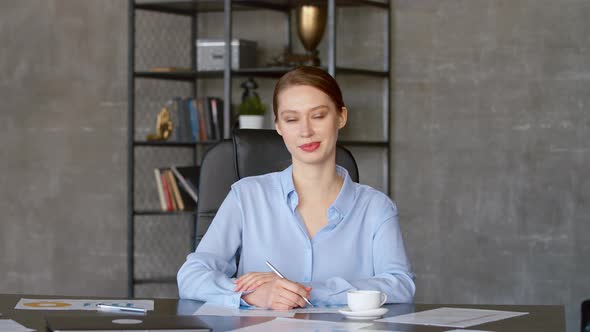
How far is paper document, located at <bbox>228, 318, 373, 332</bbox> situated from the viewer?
5.58 ft

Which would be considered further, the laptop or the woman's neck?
the woman's neck

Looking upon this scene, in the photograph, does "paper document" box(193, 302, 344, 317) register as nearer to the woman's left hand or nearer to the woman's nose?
the woman's left hand

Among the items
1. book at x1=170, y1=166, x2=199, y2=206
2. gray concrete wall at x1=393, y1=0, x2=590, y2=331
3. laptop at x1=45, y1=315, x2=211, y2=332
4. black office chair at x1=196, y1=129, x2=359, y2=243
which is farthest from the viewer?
book at x1=170, y1=166, x2=199, y2=206

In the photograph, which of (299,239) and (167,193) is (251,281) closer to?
(299,239)

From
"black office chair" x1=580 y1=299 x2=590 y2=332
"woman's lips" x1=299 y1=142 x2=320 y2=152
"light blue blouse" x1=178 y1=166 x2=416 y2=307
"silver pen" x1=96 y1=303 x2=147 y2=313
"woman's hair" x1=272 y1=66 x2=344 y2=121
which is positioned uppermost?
"woman's hair" x1=272 y1=66 x2=344 y2=121

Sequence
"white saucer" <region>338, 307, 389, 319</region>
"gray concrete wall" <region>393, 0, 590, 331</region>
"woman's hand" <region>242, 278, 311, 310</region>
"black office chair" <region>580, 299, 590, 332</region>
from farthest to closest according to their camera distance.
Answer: "gray concrete wall" <region>393, 0, 590, 331</region> < "black office chair" <region>580, 299, 590, 332</region> < "woman's hand" <region>242, 278, 311, 310</region> < "white saucer" <region>338, 307, 389, 319</region>

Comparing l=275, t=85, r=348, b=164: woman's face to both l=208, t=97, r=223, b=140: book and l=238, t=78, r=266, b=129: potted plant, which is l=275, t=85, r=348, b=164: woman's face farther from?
l=208, t=97, r=223, b=140: book

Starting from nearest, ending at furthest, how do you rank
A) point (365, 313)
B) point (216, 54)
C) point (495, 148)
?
point (365, 313) → point (495, 148) → point (216, 54)

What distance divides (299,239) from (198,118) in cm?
274

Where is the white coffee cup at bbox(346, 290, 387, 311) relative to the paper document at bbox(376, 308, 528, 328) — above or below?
above

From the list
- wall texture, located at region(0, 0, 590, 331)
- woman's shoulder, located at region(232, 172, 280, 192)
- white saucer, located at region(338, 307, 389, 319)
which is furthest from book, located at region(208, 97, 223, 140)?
white saucer, located at region(338, 307, 389, 319)

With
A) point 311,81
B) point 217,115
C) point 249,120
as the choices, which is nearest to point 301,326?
point 311,81

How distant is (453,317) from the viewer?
1870mm

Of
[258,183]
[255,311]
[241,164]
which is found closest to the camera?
[255,311]
